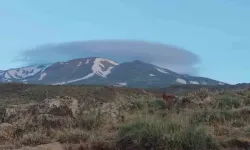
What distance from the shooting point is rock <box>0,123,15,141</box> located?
34.6 feet

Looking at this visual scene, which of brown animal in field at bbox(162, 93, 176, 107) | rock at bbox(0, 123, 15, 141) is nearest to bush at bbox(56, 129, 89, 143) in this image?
rock at bbox(0, 123, 15, 141)

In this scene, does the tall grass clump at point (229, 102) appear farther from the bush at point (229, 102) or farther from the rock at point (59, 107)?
the rock at point (59, 107)

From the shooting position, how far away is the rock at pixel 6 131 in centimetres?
1055

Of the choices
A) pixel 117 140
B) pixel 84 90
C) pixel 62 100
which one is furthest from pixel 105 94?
pixel 117 140

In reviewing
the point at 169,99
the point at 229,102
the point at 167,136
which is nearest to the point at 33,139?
the point at 167,136

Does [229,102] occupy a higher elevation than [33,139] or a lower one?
higher

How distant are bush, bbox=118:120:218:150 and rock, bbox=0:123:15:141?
285 cm

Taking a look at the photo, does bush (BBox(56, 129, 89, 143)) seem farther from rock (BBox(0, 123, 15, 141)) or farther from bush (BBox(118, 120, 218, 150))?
rock (BBox(0, 123, 15, 141))

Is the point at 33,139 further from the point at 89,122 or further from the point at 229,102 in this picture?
the point at 229,102

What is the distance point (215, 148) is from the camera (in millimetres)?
8992

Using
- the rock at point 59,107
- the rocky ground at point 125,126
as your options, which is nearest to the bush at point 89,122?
the rocky ground at point 125,126

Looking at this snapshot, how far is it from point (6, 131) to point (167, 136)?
412 centimetres

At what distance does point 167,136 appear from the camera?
8.87m

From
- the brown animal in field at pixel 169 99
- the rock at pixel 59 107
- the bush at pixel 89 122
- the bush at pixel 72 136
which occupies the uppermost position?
the brown animal in field at pixel 169 99
